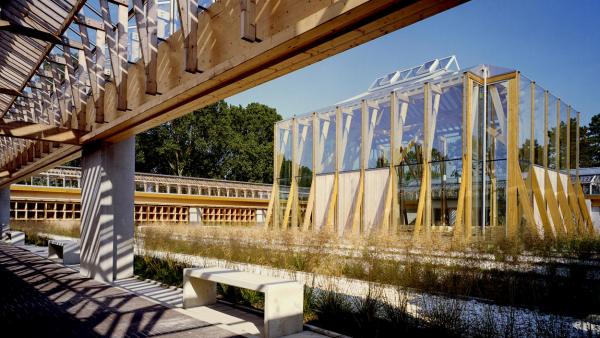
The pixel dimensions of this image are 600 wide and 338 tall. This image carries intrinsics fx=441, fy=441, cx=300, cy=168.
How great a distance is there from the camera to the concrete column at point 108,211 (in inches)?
320

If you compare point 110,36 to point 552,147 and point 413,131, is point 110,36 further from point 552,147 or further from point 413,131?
point 552,147

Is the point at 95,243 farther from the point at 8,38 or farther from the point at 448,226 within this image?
the point at 448,226

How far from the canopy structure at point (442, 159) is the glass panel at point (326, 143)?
0.04 meters

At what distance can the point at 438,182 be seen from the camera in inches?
575

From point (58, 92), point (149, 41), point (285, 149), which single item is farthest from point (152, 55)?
point (285, 149)

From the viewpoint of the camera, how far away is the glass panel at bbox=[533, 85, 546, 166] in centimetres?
1527

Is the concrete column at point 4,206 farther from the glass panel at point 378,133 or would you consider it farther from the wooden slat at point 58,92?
the glass panel at point 378,133

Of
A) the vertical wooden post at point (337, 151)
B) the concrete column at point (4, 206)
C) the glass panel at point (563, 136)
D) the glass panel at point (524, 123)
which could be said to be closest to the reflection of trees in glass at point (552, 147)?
the glass panel at point (563, 136)

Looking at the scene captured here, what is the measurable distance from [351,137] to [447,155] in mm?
4617

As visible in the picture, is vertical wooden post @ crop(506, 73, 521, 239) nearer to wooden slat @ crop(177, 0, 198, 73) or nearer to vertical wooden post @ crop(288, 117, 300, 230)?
vertical wooden post @ crop(288, 117, 300, 230)

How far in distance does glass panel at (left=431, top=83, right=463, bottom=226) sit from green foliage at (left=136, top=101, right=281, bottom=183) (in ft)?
107

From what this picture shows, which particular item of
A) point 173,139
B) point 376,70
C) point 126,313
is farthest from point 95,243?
point 376,70

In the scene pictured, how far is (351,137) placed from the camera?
18047mm

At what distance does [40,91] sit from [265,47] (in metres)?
7.52
